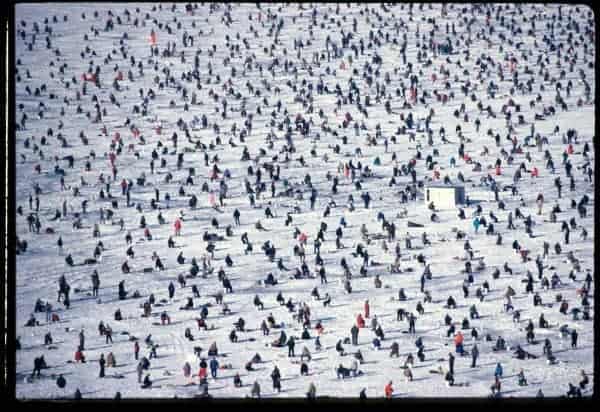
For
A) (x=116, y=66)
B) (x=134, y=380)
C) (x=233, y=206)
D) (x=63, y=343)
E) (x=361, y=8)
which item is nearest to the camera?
(x=134, y=380)

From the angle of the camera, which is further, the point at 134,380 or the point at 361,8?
the point at 361,8

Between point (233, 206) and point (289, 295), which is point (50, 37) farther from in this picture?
point (289, 295)

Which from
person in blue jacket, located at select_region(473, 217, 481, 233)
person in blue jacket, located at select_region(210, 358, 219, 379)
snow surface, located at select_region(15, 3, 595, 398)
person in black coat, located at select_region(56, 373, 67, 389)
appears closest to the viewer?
person in black coat, located at select_region(56, 373, 67, 389)

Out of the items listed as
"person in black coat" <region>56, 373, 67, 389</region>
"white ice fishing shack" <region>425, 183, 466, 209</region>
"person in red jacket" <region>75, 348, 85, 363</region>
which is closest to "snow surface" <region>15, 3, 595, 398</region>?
"person in black coat" <region>56, 373, 67, 389</region>

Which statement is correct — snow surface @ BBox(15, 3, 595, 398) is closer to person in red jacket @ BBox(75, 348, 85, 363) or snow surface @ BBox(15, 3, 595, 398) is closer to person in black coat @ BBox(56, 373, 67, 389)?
person in black coat @ BBox(56, 373, 67, 389)

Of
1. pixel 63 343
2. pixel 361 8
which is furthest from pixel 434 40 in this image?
pixel 63 343

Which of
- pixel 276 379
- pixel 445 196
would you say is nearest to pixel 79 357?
pixel 276 379

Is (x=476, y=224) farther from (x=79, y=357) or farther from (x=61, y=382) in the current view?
(x=61, y=382)
